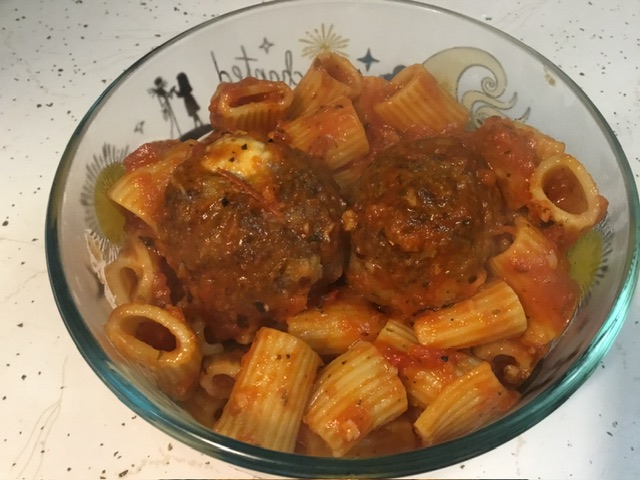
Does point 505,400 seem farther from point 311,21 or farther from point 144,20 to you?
point 144,20

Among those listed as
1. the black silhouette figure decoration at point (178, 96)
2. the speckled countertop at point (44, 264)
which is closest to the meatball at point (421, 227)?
the speckled countertop at point (44, 264)

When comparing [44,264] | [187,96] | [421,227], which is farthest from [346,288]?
[44,264]

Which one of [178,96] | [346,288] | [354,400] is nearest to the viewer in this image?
[354,400]

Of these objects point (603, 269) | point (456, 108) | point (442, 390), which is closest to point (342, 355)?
point (442, 390)

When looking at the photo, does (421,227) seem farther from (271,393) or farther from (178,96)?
(178,96)

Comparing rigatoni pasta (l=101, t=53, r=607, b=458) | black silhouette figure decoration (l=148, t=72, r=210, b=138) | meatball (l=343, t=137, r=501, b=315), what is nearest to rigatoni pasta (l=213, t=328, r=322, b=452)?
rigatoni pasta (l=101, t=53, r=607, b=458)

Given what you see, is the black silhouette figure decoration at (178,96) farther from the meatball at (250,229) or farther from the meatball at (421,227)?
the meatball at (421,227)

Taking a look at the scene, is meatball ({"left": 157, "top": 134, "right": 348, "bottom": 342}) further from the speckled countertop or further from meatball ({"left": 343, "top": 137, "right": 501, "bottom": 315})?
the speckled countertop
